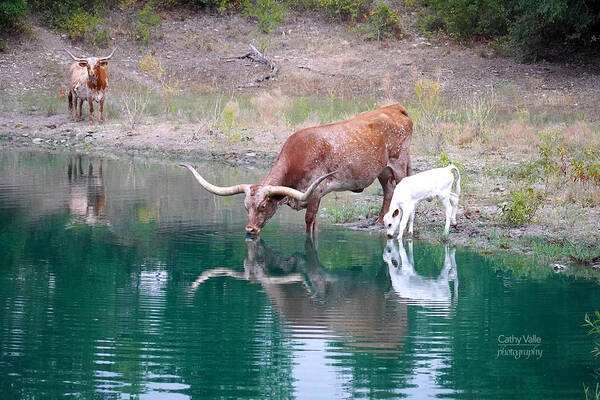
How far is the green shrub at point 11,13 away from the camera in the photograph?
105ft

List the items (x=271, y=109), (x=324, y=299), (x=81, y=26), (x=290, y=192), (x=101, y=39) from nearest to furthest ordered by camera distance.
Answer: (x=324, y=299) < (x=290, y=192) < (x=271, y=109) < (x=101, y=39) < (x=81, y=26)

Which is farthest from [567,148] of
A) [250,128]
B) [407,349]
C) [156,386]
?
[156,386]

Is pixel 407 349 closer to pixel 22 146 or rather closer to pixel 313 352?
pixel 313 352

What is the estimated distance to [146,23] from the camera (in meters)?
36.9

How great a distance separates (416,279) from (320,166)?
2688mm

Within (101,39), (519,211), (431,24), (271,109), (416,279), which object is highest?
(431,24)

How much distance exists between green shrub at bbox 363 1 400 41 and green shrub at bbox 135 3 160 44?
8.71 meters

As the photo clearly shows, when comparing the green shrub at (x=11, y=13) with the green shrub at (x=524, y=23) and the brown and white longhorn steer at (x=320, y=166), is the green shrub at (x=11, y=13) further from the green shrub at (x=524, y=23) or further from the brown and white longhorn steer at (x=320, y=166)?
the brown and white longhorn steer at (x=320, y=166)

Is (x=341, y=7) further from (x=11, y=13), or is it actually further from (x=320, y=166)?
(x=320, y=166)

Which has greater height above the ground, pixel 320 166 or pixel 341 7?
pixel 341 7

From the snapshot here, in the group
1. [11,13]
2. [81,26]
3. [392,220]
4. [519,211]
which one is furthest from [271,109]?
[81,26]

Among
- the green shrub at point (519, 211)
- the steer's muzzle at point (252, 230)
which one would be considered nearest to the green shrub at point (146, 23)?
the green shrub at point (519, 211)

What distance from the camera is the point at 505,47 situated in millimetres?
33219

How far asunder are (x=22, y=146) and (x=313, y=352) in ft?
56.7
